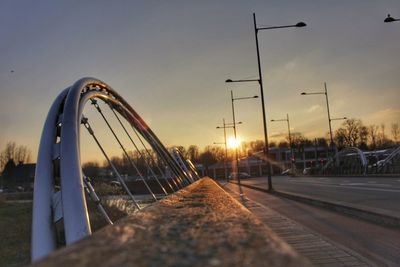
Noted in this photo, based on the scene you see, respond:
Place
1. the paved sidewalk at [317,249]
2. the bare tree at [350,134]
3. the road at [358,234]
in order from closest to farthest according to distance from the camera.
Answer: the paved sidewalk at [317,249] → the road at [358,234] → the bare tree at [350,134]

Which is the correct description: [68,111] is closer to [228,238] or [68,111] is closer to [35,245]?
[35,245]

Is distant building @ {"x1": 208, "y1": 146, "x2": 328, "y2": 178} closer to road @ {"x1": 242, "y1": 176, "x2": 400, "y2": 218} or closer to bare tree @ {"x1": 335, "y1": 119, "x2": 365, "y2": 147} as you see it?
bare tree @ {"x1": 335, "y1": 119, "x2": 365, "y2": 147}

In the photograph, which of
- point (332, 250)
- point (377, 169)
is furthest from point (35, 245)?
point (377, 169)

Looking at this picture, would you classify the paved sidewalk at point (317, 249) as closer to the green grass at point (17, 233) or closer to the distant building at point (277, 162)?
the green grass at point (17, 233)

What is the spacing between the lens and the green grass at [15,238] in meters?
13.0

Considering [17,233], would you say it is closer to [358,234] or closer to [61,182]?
[358,234]

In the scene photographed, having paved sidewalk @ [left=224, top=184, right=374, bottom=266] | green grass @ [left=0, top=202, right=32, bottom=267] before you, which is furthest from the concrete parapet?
green grass @ [left=0, top=202, right=32, bottom=267]

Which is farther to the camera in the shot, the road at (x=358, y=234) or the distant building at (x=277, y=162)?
the distant building at (x=277, y=162)

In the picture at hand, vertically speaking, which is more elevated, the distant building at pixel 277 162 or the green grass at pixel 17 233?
the distant building at pixel 277 162

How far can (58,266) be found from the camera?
1503mm

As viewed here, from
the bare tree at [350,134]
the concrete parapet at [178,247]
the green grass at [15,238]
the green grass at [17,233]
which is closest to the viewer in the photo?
the concrete parapet at [178,247]

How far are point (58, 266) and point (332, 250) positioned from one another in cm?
745

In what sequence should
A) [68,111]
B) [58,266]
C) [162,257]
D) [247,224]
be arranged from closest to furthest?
1. [58,266]
2. [162,257]
3. [247,224]
4. [68,111]

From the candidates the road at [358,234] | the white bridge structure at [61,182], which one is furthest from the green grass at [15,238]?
the road at [358,234]
